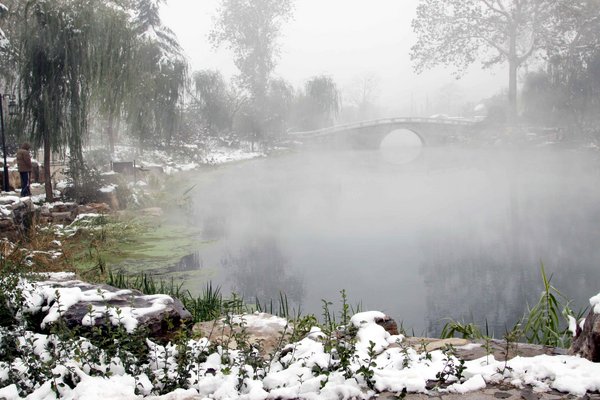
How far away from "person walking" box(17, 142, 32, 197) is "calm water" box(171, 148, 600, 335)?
406 cm

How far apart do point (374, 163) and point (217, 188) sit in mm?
12510

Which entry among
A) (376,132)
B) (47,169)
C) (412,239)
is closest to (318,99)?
(376,132)

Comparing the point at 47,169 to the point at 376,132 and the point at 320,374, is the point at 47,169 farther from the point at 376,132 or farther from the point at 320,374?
the point at 376,132

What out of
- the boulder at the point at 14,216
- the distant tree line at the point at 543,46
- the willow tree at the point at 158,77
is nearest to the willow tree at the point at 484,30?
the distant tree line at the point at 543,46

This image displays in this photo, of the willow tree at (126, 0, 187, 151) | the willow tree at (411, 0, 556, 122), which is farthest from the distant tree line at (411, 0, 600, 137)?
the willow tree at (126, 0, 187, 151)

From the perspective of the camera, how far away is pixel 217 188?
2261cm

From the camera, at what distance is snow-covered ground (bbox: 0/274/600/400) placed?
3117 millimetres

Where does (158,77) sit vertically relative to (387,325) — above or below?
above

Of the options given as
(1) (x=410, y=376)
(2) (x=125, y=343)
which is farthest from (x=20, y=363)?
(1) (x=410, y=376)

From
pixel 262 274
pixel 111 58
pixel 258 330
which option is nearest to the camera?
pixel 258 330

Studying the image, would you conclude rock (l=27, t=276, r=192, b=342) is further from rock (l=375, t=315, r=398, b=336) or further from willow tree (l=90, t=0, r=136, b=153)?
willow tree (l=90, t=0, r=136, b=153)

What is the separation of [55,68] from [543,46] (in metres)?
26.4

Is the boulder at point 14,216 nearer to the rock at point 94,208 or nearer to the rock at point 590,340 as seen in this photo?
the rock at point 94,208

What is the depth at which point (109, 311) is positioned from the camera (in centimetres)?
397
